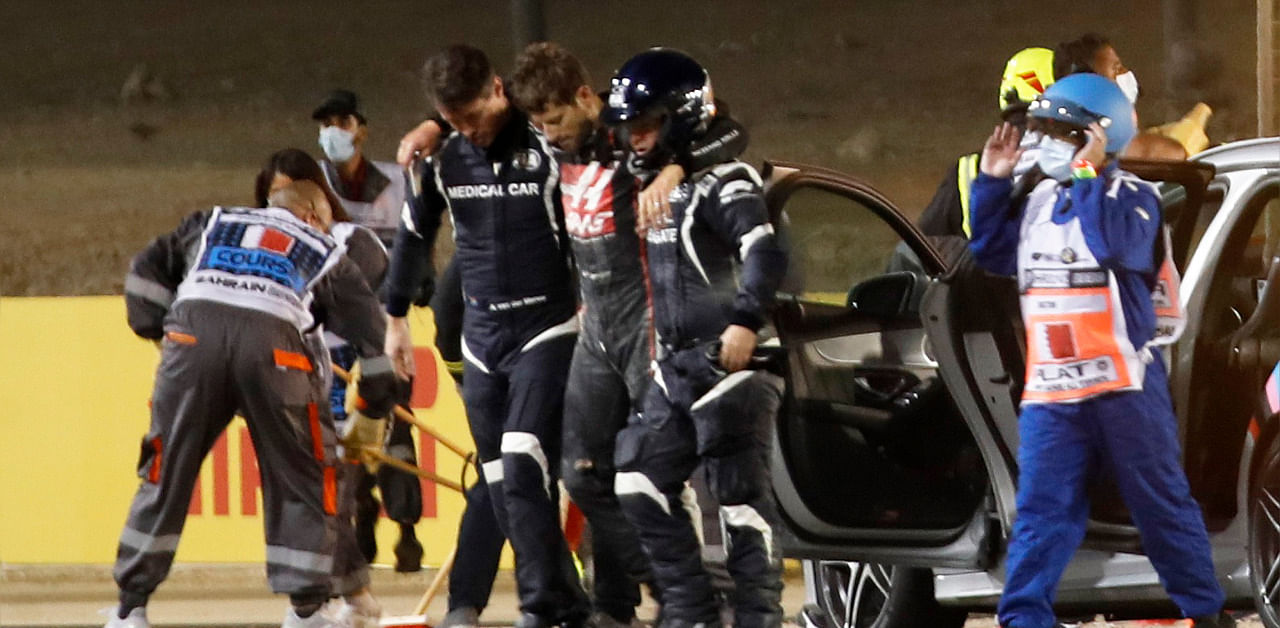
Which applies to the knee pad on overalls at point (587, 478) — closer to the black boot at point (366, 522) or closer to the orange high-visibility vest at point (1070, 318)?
the orange high-visibility vest at point (1070, 318)

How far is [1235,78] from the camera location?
24422 millimetres

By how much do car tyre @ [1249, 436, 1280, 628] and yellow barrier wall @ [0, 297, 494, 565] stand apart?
185 inches

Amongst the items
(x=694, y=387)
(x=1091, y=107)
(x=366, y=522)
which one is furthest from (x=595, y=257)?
(x=366, y=522)

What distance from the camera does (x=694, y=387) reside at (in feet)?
26.8

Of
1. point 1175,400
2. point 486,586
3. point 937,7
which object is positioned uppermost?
point 937,7

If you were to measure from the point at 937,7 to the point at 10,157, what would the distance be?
9654mm

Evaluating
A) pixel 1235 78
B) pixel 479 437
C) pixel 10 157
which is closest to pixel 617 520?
pixel 479 437

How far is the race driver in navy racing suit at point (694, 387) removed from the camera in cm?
810

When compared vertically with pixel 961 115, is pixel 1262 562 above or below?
below

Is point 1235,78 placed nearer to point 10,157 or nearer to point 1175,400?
point 10,157

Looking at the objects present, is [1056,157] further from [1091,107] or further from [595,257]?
[595,257]

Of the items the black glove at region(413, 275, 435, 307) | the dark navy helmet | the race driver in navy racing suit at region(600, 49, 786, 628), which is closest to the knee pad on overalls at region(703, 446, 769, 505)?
the race driver in navy racing suit at region(600, 49, 786, 628)

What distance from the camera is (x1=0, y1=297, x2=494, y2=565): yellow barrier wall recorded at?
38.1 feet

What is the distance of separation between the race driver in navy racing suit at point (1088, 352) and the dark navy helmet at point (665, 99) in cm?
94
